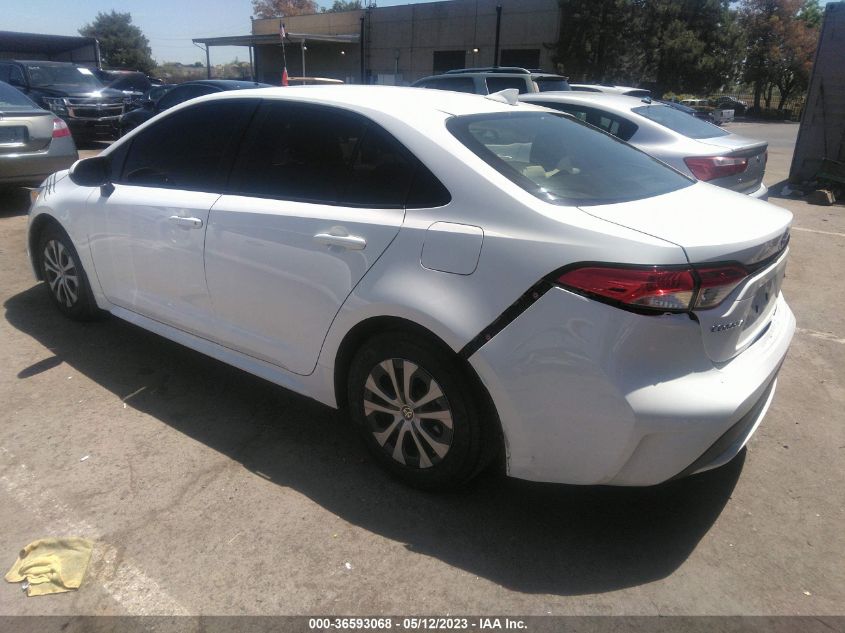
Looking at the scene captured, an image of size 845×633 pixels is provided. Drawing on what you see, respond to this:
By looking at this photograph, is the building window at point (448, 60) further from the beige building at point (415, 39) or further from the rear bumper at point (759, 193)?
the rear bumper at point (759, 193)

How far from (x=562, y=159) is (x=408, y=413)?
1329 mm

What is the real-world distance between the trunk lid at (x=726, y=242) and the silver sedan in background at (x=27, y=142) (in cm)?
799

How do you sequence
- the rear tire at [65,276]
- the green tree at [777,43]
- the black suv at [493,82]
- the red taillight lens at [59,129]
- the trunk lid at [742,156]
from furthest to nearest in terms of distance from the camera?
the green tree at [777,43], the black suv at [493,82], the red taillight lens at [59,129], the trunk lid at [742,156], the rear tire at [65,276]

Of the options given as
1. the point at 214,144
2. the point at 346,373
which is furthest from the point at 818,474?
the point at 214,144

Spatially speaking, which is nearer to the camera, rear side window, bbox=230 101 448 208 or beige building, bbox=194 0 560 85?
rear side window, bbox=230 101 448 208

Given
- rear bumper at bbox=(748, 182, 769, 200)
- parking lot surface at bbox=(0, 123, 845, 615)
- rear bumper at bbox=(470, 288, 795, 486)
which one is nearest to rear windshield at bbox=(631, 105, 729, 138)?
rear bumper at bbox=(748, 182, 769, 200)

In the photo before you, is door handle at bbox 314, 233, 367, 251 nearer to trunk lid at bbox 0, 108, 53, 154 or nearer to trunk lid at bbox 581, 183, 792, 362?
trunk lid at bbox 581, 183, 792, 362

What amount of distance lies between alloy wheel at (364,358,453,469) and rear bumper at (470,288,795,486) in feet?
0.99

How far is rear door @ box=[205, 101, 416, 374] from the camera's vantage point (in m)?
2.81

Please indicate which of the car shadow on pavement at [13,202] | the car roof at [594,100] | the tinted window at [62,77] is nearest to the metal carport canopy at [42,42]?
the tinted window at [62,77]

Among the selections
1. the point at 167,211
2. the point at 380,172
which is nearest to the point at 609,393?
the point at 380,172

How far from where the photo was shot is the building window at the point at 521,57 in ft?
117

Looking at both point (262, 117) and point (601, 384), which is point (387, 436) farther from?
point (262, 117)

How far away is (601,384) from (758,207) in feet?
4.20
